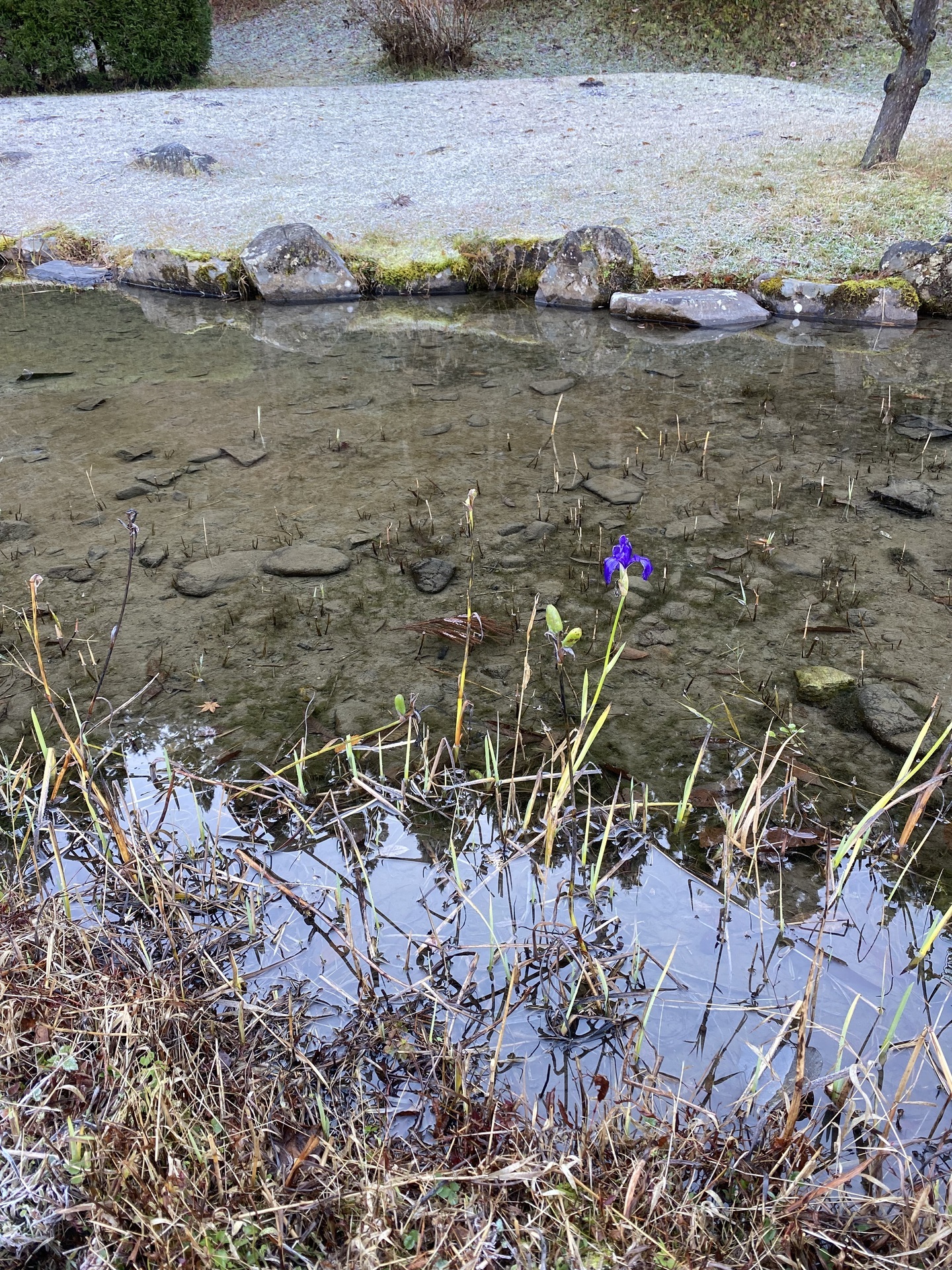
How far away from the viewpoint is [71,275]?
8.66m

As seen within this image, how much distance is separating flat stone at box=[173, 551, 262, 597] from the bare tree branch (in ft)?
24.9

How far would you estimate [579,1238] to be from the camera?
1603mm

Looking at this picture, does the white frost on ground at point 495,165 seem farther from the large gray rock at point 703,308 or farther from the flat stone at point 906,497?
the flat stone at point 906,497

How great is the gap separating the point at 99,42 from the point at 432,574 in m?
14.8

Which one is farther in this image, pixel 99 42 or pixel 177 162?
pixel 99 42

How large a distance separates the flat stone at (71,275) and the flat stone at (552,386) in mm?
4880

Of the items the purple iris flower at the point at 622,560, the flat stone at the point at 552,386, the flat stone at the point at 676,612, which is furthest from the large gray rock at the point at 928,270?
the purple iris flower at the point at 622,560

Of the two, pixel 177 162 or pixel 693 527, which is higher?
pixel 177 162

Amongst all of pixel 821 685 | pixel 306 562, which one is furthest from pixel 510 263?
pixel 821 685

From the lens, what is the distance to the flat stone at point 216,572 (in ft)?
13.4

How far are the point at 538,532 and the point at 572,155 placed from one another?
768 centimetres

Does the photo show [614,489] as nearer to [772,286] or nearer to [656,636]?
[656,636]

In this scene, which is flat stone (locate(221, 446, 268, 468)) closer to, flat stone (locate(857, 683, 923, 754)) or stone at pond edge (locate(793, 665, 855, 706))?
stone at pond edge (locate(793, 665, 855, 706))

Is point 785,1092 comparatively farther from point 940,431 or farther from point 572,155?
point 572,155
